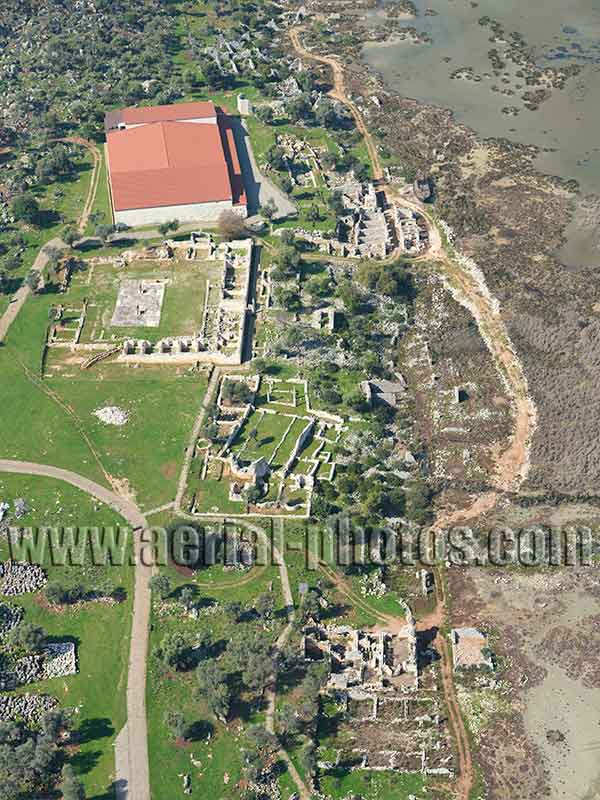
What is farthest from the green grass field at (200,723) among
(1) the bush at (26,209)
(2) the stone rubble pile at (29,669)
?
(1) the bush at (26,209)

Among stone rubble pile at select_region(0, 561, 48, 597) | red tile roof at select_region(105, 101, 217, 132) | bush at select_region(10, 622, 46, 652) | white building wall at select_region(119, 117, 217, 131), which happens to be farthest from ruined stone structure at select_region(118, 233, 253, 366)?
→ bush at select_region(10, 622, 46, 652)

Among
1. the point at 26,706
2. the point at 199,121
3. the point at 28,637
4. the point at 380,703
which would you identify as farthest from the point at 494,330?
the point at 26,706

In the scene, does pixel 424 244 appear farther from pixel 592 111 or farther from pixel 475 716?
pixel 475 716

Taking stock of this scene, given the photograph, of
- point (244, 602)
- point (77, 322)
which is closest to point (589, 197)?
point (77, 322)

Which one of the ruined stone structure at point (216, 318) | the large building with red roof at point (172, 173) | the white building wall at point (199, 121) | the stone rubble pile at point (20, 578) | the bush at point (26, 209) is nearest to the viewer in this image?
the stone rubble pile at point (20, 578)

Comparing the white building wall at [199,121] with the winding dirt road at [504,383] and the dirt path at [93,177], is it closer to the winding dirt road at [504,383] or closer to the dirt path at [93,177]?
the dirt path at [93,177]

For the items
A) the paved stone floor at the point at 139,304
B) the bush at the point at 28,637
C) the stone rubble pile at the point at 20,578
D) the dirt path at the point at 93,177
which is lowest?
the stone rubble pile at the point at 20,578

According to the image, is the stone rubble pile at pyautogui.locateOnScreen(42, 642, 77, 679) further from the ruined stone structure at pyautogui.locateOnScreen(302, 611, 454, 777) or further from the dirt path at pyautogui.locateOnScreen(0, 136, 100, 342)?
the dirt path at pyautogui.locateOnScreen(0, 136, 100, 342)
